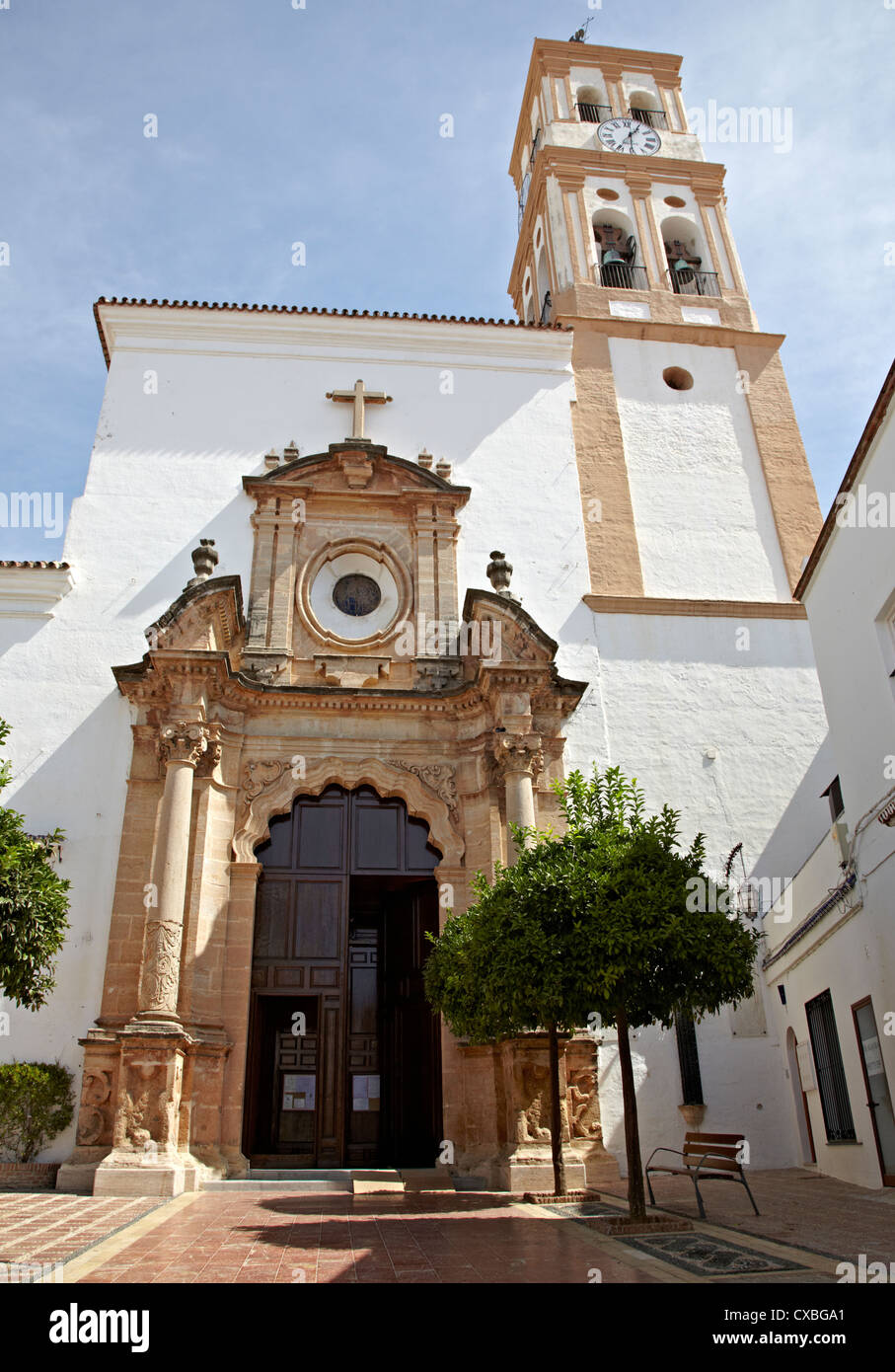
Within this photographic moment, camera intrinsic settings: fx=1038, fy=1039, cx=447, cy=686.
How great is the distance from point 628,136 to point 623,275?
423 cm

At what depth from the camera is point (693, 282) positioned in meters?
18.5

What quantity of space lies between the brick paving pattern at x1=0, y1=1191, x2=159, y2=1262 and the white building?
21.3 feet

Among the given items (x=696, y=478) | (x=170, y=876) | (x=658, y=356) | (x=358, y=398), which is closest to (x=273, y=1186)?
(x=170, y=876)

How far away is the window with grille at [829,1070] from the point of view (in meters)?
10.5

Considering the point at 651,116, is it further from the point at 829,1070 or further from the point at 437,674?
the point at 829,1070

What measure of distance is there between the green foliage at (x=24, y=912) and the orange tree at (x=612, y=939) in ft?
11.0

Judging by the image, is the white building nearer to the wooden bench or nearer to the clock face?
the wooden bench

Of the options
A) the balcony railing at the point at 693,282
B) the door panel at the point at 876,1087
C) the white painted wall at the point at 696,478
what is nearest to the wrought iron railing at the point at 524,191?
the balcony railing at the point at 693,282

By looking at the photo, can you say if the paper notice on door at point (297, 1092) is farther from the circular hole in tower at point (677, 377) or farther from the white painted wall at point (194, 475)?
the circular hole in tower at point (677, 377)

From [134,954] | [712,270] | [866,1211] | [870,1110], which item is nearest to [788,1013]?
[870,1110]

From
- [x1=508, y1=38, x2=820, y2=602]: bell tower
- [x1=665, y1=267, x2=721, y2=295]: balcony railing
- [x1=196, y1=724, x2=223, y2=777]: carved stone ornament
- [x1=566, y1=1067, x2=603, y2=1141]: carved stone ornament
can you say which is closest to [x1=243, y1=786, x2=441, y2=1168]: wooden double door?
[x1=196, y1=724, x2=223, y2=777]: carved stone ornament

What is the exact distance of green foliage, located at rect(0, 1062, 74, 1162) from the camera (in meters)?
10.5
